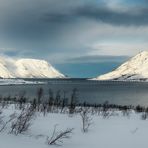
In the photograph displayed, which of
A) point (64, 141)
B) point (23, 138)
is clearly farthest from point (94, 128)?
point (23, 138)

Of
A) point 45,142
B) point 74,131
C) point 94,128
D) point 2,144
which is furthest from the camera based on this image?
point 94,128

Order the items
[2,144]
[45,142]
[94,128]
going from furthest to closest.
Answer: [94,128] → [45,142] → [2,144]

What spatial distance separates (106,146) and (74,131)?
6.26ft

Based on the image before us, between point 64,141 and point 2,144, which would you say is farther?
point 64,141

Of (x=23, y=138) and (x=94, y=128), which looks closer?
(x=23, y=138)

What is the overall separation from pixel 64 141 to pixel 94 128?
2.69 metres

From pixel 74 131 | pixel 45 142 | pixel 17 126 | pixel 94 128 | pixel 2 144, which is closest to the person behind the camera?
pixel 2 144

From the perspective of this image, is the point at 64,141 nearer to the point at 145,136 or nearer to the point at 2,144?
the point at 2,144

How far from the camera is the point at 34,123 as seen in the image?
10844 mm

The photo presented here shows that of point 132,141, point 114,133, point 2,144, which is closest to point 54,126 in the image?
point 114,133

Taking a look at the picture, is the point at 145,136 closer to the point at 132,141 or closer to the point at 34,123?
the point at 132,141

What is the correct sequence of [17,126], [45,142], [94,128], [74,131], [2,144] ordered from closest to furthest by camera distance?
1. [2,144]
2. [45,142]
3. [17,126]
4. [74,131]
5. [94,128]

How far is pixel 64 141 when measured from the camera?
862cm

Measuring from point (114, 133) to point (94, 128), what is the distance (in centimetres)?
92
